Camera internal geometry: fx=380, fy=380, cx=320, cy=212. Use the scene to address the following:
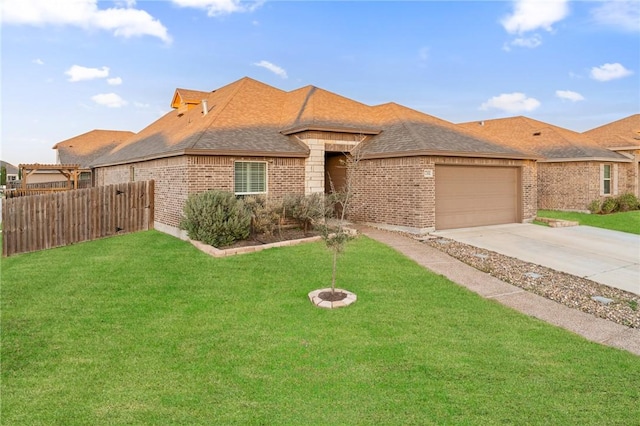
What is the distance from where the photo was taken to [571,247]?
1202cm

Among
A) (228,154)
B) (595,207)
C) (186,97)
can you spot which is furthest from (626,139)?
(186,97)

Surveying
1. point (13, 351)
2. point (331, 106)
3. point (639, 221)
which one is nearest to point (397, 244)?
point (331, 106)

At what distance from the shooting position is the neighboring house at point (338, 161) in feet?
43.4

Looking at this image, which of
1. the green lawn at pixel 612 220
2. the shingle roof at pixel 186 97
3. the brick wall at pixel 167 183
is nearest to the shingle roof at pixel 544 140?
the green lawn at pixel 612 220

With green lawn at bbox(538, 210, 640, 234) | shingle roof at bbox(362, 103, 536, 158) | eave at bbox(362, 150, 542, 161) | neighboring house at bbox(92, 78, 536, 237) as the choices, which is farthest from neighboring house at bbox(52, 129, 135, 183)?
green lawn at bbox(538, 210, 640, 234)

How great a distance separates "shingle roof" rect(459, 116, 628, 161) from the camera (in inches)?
882

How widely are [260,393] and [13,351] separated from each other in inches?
140

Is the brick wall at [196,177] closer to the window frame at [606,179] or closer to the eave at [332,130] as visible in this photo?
the eave at [332,130]

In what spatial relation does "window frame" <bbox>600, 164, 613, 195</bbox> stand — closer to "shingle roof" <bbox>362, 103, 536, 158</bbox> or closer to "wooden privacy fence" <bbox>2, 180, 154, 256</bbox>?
"shingle roof" <bbox>362, 103, 536, 158</bbox>

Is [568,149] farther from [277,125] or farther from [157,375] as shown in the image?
[157,375]

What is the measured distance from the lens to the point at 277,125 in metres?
15.8

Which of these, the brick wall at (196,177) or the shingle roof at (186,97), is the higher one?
the shingle roof at (186,97)

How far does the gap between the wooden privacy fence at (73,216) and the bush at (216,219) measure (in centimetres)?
398

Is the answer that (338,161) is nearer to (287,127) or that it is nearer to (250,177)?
(287,127)
